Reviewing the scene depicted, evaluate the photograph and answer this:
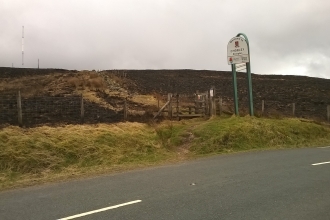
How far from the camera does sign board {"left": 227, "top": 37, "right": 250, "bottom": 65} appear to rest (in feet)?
63.1

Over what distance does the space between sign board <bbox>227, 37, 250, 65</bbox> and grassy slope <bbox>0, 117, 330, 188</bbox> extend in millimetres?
3621

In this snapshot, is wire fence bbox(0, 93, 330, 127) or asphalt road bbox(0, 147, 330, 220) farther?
wire fence bbox(0, 93, 330, 127)

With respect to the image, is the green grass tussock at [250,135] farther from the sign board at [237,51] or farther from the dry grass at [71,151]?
the sign board at [237,51]

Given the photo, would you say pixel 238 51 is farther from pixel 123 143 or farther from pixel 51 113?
pixel 51 113

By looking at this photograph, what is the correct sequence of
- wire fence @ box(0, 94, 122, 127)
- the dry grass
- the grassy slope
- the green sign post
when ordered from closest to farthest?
the dry grass
the grassy slope
wire fence @ box(0, 94, 122, 127)
the green sign post

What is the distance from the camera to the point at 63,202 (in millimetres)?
6727

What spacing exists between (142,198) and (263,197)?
2.40 meters

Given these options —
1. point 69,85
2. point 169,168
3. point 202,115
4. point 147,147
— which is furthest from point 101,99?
point 169,168

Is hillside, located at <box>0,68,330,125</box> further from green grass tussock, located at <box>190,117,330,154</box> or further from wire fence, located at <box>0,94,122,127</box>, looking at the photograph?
green grass tussock, located at <box>190,117,330,154</box>

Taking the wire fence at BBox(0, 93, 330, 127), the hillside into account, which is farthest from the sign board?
the hillside

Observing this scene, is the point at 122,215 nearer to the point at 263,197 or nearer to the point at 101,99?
the point at 263,197

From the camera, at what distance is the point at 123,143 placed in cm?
1352

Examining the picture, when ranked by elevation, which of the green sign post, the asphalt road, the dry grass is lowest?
the asphalt road

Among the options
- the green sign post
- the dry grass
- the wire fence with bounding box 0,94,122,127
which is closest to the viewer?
the dry grass
